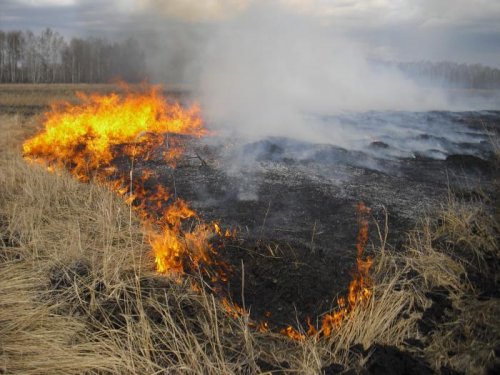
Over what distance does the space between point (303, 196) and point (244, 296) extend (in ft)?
8.85

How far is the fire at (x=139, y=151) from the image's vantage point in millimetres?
4742

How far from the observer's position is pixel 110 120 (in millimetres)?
9547

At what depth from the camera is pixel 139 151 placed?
8445 mm

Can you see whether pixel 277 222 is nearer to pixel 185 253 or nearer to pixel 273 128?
pixel 185 253

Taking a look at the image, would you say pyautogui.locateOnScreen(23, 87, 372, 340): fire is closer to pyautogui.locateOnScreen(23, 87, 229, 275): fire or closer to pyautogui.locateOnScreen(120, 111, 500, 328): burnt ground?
pyautogui.locateOnScreen(23, 87, 229, 275): fire

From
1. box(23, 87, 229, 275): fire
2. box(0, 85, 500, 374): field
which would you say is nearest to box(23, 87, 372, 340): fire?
box(23, 87, 229, 275): fire

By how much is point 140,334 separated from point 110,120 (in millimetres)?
7147

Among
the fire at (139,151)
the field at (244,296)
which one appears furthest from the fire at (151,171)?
the field at (244,296)

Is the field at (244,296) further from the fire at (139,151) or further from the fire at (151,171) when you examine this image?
the fire at (139,151)

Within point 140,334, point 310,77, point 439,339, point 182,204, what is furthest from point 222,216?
point 310,77

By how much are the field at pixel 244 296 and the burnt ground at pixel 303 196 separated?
3 cm

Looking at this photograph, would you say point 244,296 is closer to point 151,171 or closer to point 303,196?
point 303,196

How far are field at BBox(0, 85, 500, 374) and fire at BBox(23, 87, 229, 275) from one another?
24cm

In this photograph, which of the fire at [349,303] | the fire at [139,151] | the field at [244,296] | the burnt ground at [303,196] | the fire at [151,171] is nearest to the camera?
the field at [244,296]
